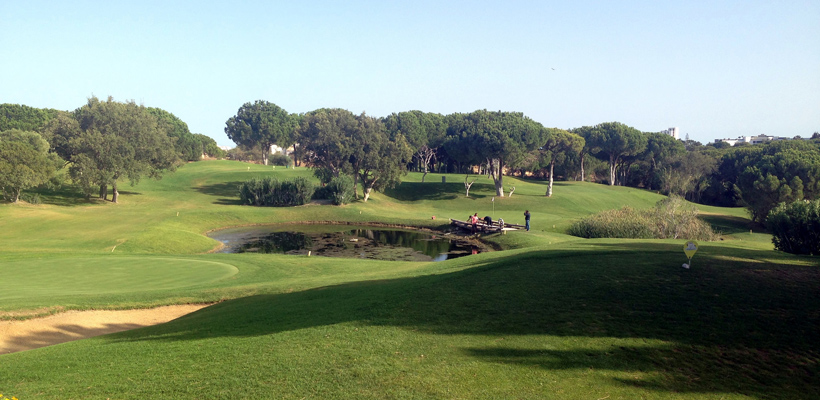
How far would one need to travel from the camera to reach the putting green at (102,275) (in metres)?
19.7

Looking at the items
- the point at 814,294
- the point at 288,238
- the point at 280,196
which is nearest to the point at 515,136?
the point at 280,196

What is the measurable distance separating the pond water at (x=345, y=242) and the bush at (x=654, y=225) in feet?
34.2

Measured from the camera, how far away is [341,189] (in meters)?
65.3

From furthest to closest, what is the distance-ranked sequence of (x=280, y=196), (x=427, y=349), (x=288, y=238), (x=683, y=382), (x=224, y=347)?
(x=280, y=196) < (x=288, y=238) < (x=224, y=347) < (x=427, y=349) < (x=683, y=382)

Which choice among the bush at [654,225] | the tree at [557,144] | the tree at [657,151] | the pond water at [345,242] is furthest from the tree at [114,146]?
the tree at [657,151]

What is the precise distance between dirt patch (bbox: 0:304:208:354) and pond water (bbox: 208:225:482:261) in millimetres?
21005

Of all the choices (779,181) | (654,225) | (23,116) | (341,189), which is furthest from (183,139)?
(779,181)

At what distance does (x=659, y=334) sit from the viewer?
33.4 feet

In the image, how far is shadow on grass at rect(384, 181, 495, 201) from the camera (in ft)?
263

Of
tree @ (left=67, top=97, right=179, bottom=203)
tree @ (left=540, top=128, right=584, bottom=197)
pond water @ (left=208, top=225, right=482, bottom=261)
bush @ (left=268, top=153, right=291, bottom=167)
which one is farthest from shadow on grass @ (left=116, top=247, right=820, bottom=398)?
bush @ (left=268, top=153, right=291, bottom=167)

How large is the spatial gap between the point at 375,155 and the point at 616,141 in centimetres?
5587

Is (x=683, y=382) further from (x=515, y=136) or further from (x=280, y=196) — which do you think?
(x=515, y=136)

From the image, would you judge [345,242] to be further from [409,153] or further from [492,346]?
[492,346]

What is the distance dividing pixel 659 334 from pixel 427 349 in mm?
4714
